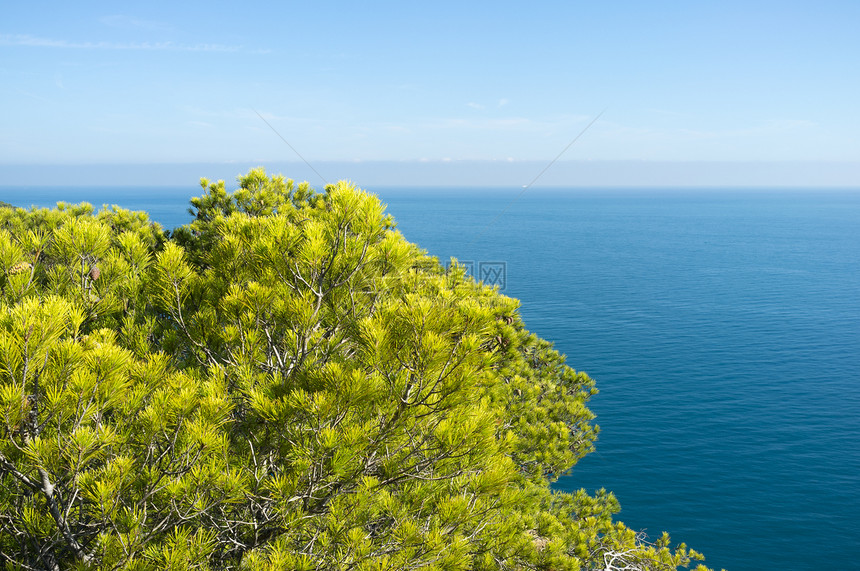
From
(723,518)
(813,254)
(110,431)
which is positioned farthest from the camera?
(813,254)

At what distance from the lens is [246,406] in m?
5.04

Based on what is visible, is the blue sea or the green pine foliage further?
the blue sea

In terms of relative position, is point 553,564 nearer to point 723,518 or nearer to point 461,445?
point 461,445

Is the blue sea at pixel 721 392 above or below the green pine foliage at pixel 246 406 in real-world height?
below

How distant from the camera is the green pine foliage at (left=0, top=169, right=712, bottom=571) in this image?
372 cm

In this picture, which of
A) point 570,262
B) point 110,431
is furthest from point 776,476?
point 570,262

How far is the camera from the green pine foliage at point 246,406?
3.72 metres

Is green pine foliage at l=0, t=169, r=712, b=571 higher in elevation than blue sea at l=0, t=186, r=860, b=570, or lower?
higher

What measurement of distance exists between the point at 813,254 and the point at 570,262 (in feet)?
164

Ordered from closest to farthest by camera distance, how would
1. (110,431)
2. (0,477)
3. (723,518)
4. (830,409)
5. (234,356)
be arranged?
(110,431) → (0,477) → (234,356) → (723,518) → (830,409)

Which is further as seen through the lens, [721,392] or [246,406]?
[721,392]

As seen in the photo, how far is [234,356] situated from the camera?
15.7ft

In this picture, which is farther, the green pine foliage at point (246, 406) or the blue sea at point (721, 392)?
the blue sea at point (721, 392)

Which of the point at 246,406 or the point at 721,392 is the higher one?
the point at 246,406
